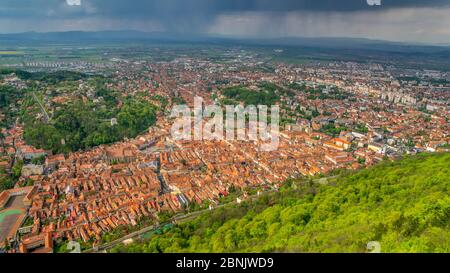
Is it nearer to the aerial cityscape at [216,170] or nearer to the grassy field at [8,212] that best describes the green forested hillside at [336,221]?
the aerial cityscape at [216,170]

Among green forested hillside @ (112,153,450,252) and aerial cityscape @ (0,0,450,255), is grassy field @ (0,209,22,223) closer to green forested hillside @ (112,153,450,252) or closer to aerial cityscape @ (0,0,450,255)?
aerial cityscape @ (0,0,450,255)

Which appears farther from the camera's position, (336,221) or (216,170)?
(216,170)

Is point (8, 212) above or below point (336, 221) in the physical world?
below

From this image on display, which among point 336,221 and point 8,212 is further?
point 8,212

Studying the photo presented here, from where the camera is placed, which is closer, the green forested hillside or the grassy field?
the green forested hillside

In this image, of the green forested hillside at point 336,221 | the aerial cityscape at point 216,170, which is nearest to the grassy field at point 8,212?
the aerial cityscape at point 216,170

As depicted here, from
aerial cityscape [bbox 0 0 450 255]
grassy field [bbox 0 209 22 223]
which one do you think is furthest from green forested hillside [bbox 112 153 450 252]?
grassy field [bbox 0 209 22 223]

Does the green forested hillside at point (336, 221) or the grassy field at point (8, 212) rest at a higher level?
the green forested hillside at point (336, 221)

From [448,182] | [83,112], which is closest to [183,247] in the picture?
[448,182]

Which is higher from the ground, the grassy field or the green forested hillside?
the green forested hillside
